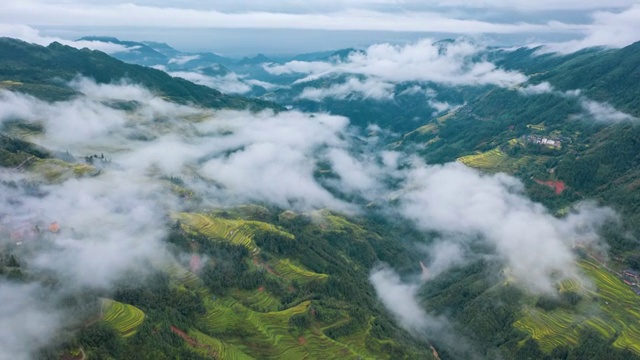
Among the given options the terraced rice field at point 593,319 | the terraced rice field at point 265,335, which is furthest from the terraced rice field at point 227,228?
the terraced rice field at point 593,319

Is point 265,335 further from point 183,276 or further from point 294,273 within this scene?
point 294,273

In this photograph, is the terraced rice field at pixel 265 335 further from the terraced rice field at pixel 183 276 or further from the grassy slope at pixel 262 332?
the terraced rice field at pixel 183 276

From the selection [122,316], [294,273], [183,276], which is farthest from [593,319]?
[122,316]

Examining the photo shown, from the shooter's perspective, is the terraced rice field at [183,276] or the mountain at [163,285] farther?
the terraced rice field at [183,276]

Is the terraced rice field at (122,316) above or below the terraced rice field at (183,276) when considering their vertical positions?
above

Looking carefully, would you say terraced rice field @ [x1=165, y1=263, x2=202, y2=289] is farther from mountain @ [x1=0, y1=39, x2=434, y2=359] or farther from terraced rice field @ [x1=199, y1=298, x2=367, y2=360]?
terraced rice field @ [x1=199, y1=298, x2=367, y2=360]

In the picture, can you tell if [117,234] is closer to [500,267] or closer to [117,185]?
[117,185]

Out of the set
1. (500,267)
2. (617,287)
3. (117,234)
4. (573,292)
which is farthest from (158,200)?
(617,287)
